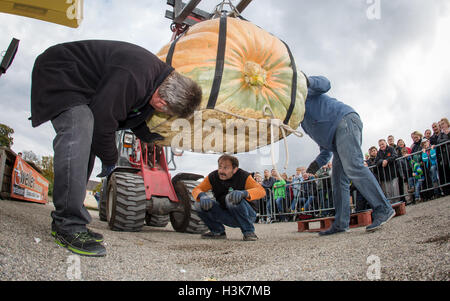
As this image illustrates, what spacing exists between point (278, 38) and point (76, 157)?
180cm

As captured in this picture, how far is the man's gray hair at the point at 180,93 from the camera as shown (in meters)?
2.00

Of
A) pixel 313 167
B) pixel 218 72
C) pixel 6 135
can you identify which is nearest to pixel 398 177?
pixel 313 167

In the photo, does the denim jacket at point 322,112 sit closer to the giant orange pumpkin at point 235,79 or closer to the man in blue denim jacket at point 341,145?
the man in blue denim jacket at point 341,145

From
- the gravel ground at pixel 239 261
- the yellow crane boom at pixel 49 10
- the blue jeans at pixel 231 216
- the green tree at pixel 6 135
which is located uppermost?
the green tree at pixel 6 135

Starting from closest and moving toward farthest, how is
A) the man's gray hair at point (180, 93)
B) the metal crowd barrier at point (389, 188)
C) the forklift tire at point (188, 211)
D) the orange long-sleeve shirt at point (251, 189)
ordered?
1. the man's gray hair at point (180, 93)
2. the orange long-sleeve shirt at point (251, 189)
3. the forklift tire at point (188, 211)
4. the metal crowd barrier at point (389, 188)

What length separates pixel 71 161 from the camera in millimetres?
1882

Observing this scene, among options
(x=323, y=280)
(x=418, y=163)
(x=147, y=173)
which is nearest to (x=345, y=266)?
(x=323, y=280)

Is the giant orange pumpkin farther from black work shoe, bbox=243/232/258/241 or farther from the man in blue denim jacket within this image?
black work shoe, bbox=243/232/258/241

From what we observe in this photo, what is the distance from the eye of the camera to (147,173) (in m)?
4.44

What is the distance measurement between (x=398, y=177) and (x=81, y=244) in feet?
19.6

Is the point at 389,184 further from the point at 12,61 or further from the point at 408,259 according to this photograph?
the point at 12,61

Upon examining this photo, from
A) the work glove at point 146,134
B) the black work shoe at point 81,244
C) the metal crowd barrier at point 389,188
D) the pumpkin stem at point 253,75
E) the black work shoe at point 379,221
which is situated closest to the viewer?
the black work shoe at point 81,244

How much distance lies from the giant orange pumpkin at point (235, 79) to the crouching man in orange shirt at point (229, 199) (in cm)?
106

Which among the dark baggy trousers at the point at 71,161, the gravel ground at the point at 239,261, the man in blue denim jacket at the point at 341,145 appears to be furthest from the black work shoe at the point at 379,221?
the dark baggy trousers at the point at 71,161
